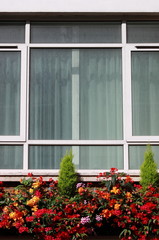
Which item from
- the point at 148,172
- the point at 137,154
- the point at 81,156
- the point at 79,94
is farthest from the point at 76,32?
the point at 148,172

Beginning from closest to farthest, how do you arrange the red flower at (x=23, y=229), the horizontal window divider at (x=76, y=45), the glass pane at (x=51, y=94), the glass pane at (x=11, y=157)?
1. the red flower at (x=23, y=229)
2. the glass pane at (x=11, y=157)
3. the glass pane at (x=51, y=94)
4. the horizontal window divider at (x=76, y=45)

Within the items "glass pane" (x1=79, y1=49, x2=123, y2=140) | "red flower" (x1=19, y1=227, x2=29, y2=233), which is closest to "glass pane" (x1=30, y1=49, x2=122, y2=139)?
"glass pane" (x1=79, y1=49, x2=123, y2=140)

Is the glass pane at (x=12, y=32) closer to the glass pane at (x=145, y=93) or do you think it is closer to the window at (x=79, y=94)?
the window at (x=79, y=94)

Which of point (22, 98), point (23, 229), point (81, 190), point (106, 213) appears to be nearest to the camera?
point (23, 229)

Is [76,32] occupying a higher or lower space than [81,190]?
higher

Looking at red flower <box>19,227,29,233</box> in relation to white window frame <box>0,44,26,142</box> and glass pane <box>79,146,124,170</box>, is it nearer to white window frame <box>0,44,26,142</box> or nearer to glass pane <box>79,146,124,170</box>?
glass pane <box>79,146,124,170</box>

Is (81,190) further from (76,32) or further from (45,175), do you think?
(76,32)

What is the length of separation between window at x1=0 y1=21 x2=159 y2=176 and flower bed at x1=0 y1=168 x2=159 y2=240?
2.12 ft

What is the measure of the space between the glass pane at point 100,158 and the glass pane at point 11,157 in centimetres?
111

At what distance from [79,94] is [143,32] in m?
1.70

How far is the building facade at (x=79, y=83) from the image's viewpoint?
8750 millimetres

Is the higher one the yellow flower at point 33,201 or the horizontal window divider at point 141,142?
the horizontal window divider at point 141,142

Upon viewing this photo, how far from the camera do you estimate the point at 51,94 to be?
29.4ft
